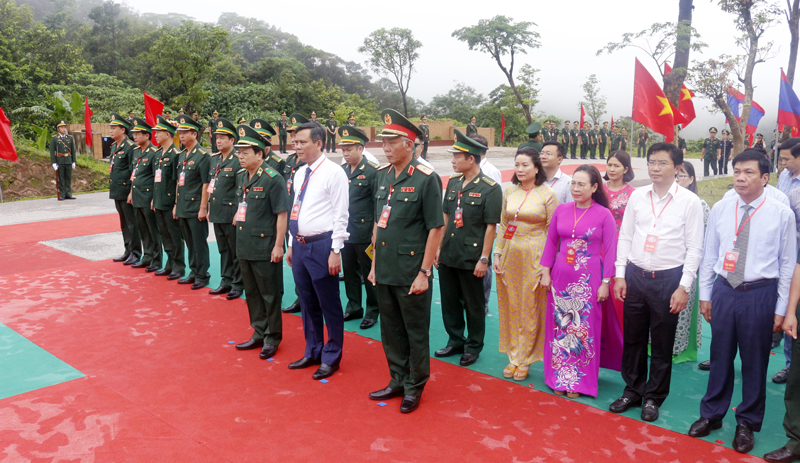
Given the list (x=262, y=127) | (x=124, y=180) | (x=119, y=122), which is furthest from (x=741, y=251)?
(x=119, y=122)

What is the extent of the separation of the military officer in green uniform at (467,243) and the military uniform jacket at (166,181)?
3579 mm

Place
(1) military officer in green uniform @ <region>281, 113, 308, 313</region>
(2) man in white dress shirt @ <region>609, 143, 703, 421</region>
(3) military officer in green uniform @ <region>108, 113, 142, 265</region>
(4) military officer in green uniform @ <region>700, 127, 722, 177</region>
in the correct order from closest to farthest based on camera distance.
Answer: (2) man in white dress shirt @ <region>609, 143, 703, 421</region>, (1) military officer in green uniform @ <region>281, 113, 308, 313</region>, (3) military officer in green uniform @ <region>108, 113, 142, 265</region>, (4) military officer in green uniform @ <region>700, 127, 722, 177</region>

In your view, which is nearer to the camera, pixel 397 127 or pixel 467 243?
pixel 397 127

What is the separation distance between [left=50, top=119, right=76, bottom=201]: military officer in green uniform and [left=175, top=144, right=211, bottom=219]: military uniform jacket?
7.59 m

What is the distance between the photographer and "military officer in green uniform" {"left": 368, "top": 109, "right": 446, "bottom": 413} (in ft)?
10.2

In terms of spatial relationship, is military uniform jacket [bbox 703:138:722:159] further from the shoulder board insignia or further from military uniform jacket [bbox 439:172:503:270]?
the shoulder board insignia

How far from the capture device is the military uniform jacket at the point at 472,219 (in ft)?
12.1

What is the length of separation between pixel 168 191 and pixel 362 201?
103 inches

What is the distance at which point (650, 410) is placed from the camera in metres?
3.04

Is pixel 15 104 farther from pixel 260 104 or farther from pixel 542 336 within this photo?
pixel 542 336

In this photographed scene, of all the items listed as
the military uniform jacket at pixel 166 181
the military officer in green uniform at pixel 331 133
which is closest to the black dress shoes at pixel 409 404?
the military uniform jacket at pixel 166 181

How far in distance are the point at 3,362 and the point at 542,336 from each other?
3.78m

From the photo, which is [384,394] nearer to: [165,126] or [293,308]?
[293,308]

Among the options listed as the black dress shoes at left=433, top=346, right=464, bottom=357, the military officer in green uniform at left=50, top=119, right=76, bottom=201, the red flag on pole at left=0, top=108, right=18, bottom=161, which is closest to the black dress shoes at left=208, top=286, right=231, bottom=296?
the black dress shoes at left=433, top=346, right=464, bottom=357
